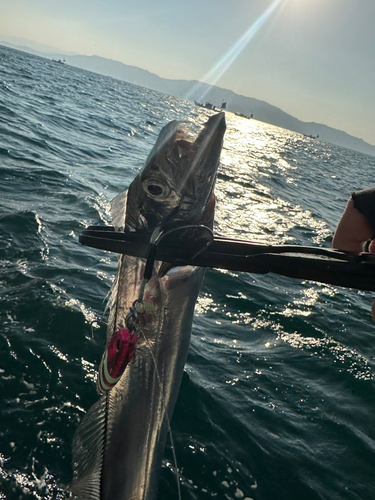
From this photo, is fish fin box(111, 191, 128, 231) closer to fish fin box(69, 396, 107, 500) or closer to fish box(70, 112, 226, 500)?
fish box(70, 112, 226, 500)

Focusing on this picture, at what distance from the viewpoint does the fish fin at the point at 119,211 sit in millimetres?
2140

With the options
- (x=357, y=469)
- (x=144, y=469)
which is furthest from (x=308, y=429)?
(x=144, y=469)

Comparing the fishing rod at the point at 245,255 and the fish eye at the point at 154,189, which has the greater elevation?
the fish eye at the point at 154,189

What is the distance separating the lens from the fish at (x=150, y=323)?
1.88 metres

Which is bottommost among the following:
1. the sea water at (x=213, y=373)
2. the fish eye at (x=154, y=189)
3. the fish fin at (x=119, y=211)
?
the sea water at (x=213, y=373)

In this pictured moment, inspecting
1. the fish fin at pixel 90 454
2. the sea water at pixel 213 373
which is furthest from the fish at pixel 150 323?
the sea water at pixel 213 373

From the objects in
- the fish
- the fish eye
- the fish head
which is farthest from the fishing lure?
the fish eye

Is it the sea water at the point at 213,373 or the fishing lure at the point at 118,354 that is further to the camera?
the sea water at the point at 213,373

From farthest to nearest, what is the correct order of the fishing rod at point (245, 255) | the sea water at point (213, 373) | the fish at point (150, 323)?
the sea water at point (213, 373), the fish at point (150, 323), the fishing rod at point (245, 255)

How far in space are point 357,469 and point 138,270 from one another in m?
3.16

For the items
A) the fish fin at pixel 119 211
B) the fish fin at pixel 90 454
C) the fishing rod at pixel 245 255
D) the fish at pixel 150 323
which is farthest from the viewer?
the fish fin at pixel 119 211

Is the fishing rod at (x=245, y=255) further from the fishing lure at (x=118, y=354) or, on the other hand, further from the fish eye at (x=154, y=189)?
the fishing lure at (x=118, y=354)

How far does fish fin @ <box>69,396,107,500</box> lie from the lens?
6.54ft

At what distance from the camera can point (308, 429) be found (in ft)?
12.7
